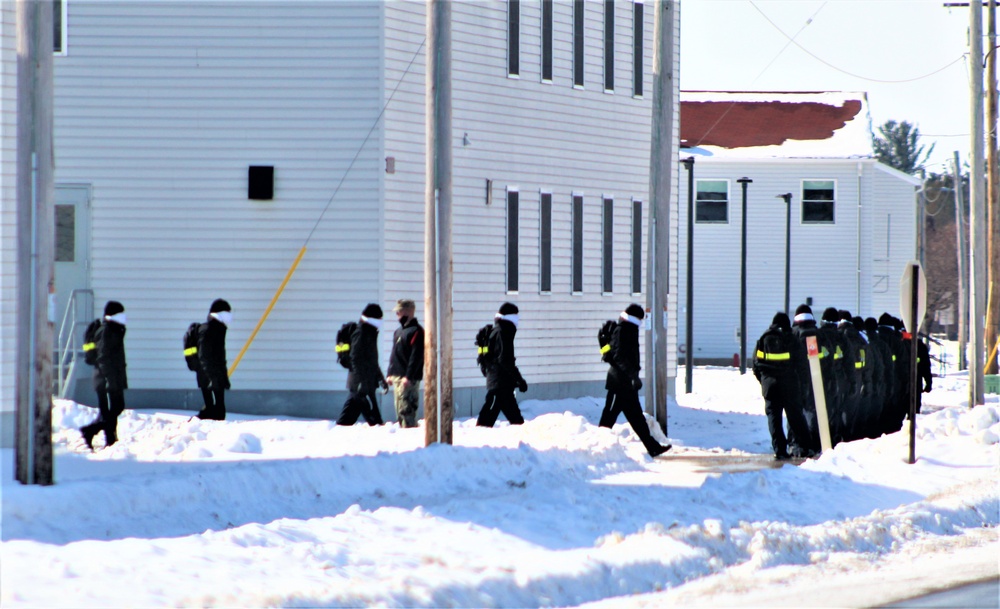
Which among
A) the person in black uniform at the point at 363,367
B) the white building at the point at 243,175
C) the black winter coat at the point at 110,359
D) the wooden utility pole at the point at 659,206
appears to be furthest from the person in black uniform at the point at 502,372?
the black winter coat at the point at 110,359

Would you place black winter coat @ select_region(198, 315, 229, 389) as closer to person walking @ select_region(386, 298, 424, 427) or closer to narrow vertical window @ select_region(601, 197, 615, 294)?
person walking @ select_region(386, 298, 424, 427)

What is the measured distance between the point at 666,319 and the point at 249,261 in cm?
631

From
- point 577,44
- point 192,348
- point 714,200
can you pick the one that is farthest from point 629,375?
point 714,200

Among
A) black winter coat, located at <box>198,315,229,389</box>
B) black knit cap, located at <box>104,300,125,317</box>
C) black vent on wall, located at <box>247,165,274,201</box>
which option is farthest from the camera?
black vent on wall, located at <box>247,165,274,201</box>

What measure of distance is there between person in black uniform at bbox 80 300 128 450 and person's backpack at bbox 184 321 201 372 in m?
1.87

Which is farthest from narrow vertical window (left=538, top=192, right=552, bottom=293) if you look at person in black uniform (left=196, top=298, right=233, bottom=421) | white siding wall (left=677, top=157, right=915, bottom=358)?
white siding wall (left=677, top=157, right=915, bottom=358)

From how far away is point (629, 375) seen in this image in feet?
48.6

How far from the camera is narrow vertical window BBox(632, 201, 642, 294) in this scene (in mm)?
23016

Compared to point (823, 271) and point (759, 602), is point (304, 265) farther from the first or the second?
point (823, 271)

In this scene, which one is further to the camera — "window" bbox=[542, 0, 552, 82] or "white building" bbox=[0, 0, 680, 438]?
"window" bbox=[542, 0, 552, 82]

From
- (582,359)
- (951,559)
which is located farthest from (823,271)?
(951,559)

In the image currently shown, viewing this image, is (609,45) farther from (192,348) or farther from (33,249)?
(33,249)

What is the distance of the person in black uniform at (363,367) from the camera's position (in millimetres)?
16141

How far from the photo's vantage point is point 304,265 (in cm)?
1850
